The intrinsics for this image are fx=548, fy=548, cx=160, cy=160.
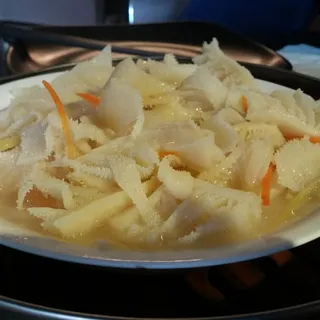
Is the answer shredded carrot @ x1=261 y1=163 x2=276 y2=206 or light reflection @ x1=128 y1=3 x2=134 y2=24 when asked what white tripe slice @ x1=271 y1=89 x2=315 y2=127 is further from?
light reflection @ x1=128 y1=3 x2=134 y2=24

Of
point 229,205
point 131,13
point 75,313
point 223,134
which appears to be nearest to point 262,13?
point 131,13

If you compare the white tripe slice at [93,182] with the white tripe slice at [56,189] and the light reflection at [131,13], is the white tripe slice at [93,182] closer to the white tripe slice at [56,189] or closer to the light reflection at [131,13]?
the white tripe slice at [56,189]

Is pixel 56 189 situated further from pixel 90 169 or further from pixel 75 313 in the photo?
pixel 75 313

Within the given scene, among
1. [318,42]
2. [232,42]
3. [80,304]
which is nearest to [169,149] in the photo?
[80,304]

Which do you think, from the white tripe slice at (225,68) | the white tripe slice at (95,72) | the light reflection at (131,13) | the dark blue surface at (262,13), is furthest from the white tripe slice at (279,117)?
the light reflection at (131,13)

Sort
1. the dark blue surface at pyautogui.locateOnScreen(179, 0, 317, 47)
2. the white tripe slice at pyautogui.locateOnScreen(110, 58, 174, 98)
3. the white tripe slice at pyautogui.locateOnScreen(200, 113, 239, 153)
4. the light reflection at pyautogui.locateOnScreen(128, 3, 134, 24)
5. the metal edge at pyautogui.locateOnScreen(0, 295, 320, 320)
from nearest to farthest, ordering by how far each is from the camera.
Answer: the metal edge at pyautogui.locateOnScreen(0, 295, 320, 320), the white tripe slice at pyautogui.locateOnScreen(200, 113, 239, 153), the white tripe slice at pyautogui.locateOnScreen(110, 58, 174, 98), the dark blue surface at pyautogui.locateOnScreen(179, 0, 317, 47), the light reflection at pyautogui.locateOnScreen(128, 3, 134, 24)

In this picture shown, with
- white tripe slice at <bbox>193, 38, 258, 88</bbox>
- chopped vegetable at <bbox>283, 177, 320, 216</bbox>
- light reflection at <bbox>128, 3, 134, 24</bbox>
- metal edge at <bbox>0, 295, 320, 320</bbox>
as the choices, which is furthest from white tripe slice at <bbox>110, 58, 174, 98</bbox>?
light reflection at <bbox>128, 3, 134, 24</bbox>
